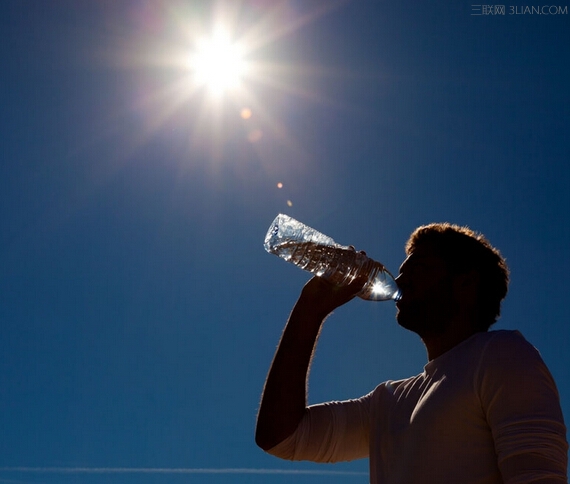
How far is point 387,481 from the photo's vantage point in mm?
2135

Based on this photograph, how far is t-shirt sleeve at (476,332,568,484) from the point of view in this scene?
1.71m

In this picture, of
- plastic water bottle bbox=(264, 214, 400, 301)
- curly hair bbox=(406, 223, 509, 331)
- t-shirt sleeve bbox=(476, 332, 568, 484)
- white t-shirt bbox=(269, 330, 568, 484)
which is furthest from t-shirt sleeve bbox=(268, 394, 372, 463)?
t-shirt sleeve bbox=(476, 332, 568, 484)

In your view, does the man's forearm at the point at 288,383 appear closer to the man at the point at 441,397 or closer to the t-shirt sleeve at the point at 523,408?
the man at the point at 441,397

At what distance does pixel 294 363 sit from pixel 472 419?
2.99ft

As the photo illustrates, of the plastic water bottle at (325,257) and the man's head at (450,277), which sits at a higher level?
the plastic water bottle at (325,257)

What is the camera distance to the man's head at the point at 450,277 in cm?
261

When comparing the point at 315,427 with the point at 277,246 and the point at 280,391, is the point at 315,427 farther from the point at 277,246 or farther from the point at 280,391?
the point at 277,246

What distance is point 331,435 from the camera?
2607mm

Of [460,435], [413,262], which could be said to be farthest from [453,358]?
[413,262]

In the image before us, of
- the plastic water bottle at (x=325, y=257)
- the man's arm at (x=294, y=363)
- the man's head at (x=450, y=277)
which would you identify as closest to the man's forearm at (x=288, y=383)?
the man's arm at (x=294, y=363)

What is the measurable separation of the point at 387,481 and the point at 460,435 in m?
0.37

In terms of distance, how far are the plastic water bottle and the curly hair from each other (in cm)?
25

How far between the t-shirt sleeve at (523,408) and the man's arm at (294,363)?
88cm

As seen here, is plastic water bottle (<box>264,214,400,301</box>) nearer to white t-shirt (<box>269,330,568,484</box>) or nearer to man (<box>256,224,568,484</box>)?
man (<box>256,224,568,484</box>)
